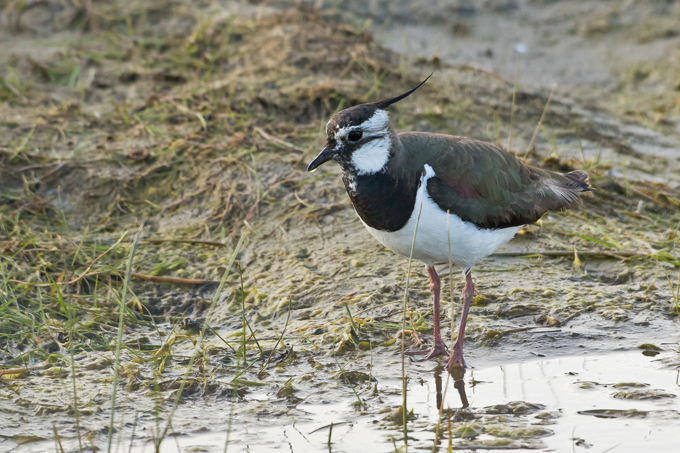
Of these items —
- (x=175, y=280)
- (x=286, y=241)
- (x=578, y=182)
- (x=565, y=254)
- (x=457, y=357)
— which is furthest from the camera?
(x=286, y=241)

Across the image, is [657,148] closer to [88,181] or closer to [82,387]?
[88,181]

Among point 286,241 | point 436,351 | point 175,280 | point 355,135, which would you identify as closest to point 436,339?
point 436,351

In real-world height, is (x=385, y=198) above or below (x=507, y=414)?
above

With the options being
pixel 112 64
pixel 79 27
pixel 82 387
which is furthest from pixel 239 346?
pixel 79 27

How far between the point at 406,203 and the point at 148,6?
5857mm

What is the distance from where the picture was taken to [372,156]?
4098mm

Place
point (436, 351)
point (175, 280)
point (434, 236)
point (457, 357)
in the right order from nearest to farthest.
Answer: point (434, 236) < point (457, 357) < point (436, 351) < point (175, 280)

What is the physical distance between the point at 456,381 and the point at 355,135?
141 centimetres

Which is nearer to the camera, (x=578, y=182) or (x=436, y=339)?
(x=436, y=339)

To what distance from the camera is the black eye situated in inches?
161

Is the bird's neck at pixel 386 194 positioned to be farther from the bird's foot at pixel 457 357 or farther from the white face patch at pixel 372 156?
the bird's foot at pixel 457 357

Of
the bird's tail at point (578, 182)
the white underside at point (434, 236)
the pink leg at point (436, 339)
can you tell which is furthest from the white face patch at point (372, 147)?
the bird's tail at point (578, 182)

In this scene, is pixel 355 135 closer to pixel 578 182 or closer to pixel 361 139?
pixel 361 139

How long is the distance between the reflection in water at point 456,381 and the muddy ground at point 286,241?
0.07ft
